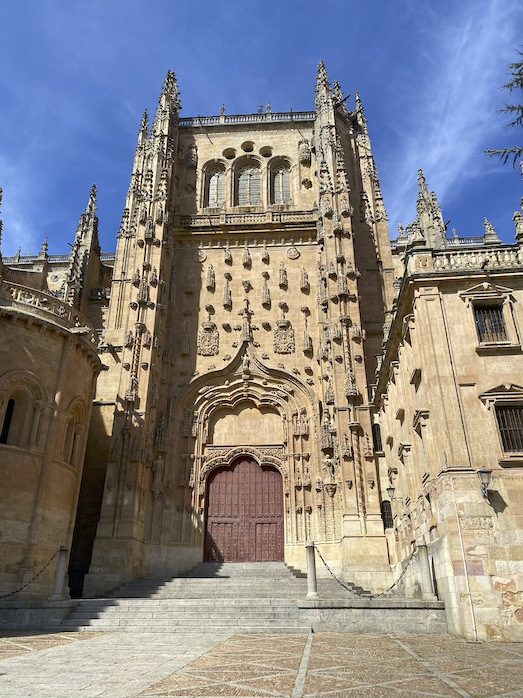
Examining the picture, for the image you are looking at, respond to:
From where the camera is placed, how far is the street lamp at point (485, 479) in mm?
11523

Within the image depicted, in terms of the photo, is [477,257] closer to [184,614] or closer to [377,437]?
[377,437]

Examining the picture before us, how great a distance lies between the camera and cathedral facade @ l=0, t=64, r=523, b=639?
42.6 feet

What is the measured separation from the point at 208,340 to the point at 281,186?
434 inches

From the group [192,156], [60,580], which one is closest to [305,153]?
[192,156]

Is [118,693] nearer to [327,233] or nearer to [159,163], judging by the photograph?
[327,233]

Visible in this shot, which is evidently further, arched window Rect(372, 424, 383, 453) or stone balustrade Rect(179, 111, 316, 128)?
stone balustrade Rect(179, 111, 316, 128)

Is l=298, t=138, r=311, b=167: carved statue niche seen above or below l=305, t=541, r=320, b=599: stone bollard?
above

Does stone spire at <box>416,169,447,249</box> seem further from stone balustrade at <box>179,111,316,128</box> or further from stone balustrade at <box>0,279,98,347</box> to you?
stone balustrade at <box>0,279,98,347</box>

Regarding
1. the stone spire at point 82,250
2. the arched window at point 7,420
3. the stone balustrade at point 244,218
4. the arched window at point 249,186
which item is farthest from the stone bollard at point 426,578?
the arched window at point 249,186

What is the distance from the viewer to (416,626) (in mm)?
12023

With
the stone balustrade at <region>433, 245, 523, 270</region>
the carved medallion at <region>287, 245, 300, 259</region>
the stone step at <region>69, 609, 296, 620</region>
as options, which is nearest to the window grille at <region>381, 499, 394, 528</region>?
the stone step at <region>69, 609, 296, 620</region>

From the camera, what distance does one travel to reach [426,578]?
12945 millimetres

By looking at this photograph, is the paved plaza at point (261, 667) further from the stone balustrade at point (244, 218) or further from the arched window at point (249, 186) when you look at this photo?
the arched window at point (249, 186)

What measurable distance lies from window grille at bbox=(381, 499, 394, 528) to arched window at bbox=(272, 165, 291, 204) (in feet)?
57.0
